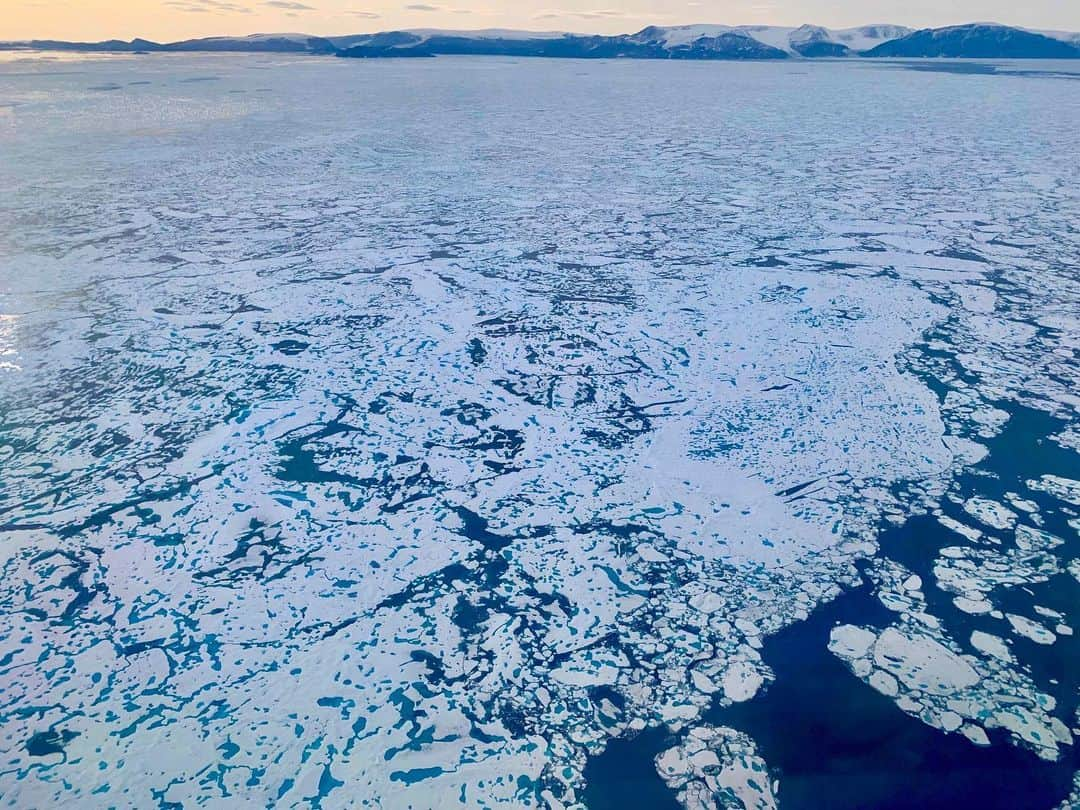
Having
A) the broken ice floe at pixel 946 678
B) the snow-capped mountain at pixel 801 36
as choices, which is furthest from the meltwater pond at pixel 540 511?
the snow-capped mountain at pixel 801 36

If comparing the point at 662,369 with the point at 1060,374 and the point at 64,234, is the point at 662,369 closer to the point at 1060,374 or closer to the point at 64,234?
the point at 1060,374

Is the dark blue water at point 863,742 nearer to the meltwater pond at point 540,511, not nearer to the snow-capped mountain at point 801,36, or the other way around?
the meltwater pond at point 540,511

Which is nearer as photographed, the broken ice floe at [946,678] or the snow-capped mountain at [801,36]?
the broken ice floe at [946,678]

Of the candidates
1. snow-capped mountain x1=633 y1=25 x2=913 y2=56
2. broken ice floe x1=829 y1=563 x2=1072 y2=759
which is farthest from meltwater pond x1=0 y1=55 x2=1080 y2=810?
snow-capped mountain x1=633 y1=25 x2=913 y2=56

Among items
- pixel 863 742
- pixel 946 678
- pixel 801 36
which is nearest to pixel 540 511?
pixel 863 742

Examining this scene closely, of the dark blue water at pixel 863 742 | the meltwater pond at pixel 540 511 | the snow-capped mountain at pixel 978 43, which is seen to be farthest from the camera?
the snow-capped mountain at pixel 978 43

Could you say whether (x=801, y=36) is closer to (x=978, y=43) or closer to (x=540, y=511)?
(x=978, y=43)

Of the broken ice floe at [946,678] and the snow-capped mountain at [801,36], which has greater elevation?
the snow-capped mountain at [801,36]

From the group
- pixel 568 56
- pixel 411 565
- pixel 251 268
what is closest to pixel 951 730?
pixel 411 565
